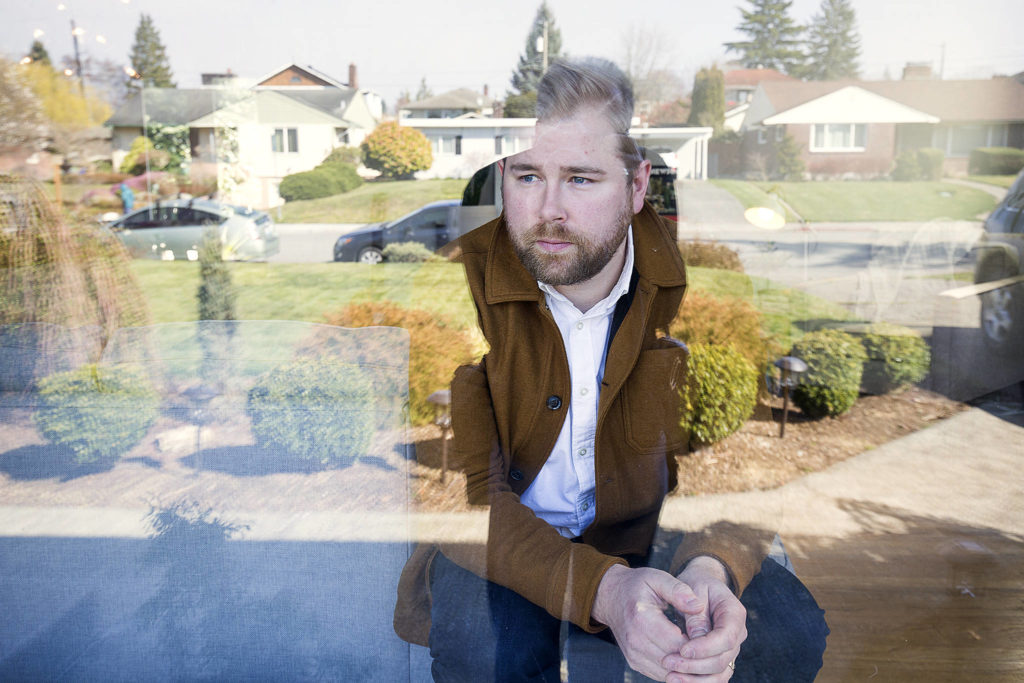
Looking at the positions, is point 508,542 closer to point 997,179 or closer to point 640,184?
point 640,184

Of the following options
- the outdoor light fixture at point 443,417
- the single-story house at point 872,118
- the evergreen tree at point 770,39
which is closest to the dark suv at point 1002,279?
the single-story house at point 872,118

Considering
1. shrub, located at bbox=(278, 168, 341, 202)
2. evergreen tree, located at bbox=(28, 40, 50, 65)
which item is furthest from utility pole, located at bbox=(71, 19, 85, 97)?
shrub, located at bbox=(278, 168, 341, 202)

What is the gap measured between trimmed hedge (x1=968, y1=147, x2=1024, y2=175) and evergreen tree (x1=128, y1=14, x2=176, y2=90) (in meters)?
2.98

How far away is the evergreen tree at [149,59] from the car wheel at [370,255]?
2.87 feet

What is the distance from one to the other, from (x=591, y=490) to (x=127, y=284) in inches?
73.3

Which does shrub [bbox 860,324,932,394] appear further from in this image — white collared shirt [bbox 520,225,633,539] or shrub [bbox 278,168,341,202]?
white collared shirt [bbox 520,225,633,539]

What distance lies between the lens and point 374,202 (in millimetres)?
1853

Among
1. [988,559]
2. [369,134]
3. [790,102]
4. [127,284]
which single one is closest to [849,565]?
[988,559]

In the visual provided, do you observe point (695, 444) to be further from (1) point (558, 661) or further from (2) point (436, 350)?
(1) point (558, 661)

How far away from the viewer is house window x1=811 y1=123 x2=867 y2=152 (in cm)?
158

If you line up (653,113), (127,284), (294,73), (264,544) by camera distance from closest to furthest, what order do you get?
(653,113)
(264,544)
(294,73)
(127,284)

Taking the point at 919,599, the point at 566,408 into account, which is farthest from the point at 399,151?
the point at 919,599

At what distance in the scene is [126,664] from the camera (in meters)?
1.27

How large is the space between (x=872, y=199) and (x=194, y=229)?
8.94 feet
